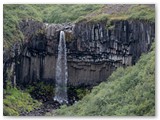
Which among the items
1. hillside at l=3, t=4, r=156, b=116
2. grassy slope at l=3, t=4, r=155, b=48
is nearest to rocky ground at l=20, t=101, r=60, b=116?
hillside at l=3, t=4, r=156, b=116

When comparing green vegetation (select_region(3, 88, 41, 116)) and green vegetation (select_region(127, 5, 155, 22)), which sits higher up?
green vegetation (select_region(127, 5, 155, 22))

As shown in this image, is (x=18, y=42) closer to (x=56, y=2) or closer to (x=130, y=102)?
(x=56, y=2)

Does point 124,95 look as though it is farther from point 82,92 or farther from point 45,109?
point 45,109

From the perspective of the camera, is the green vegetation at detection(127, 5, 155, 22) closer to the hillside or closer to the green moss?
the hillside

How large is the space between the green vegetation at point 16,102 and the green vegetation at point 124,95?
0.42 m

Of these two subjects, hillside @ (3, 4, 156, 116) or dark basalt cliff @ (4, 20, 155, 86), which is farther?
dark basalt cliff @ (4, 20, 155, 86)

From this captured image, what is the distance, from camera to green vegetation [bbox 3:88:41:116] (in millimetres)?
9969

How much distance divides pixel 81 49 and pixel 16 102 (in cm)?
128

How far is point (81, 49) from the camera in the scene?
10359 mm

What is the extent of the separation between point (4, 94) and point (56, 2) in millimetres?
1552

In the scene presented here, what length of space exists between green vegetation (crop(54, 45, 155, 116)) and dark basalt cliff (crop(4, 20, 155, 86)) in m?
0.13

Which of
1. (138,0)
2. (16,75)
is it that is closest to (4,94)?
(16,75)

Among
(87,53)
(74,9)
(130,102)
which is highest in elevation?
(74,9)

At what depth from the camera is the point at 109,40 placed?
10234 mm
